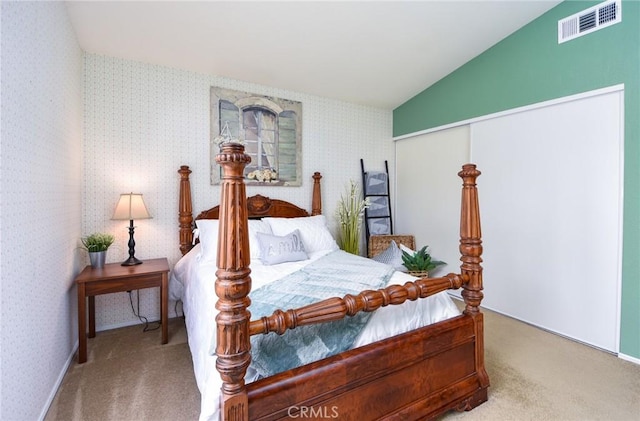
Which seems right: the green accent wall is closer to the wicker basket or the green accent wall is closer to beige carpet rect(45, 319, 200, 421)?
the wicker basket

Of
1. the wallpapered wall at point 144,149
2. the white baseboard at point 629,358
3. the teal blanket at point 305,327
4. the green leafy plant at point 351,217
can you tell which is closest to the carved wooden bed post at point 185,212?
the wallpapered wall at point 144,149

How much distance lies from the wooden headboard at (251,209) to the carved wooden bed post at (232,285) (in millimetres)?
1549

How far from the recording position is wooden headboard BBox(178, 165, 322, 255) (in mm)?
2979

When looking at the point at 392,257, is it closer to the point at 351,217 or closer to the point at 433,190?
the point at 351,217

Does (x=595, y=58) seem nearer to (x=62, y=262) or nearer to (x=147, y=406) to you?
(x=147, y=406)

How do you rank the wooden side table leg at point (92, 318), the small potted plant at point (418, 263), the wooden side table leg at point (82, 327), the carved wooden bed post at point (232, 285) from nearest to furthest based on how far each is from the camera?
the carved wooden bed post at point (232, 285)
the wooden side table leg at point (82, 327)
the wooden side table leg at point (92, 318)
the small potted plant at point (418, 263)

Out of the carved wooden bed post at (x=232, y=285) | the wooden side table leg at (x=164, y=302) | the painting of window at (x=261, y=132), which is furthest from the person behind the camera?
the painting of window at (x=261, y=132)

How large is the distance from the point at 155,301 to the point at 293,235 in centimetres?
154

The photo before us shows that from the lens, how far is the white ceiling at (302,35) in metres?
2.34

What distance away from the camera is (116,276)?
91.1 inches

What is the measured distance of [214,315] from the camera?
153cm

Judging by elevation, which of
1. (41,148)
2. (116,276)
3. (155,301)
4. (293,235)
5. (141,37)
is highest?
(141,37)

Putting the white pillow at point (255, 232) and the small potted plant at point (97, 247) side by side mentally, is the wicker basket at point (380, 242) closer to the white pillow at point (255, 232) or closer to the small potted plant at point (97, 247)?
the white pillow at point (255, 232)

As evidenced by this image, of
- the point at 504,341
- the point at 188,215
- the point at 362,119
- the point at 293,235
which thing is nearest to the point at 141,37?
the point at 188,215
